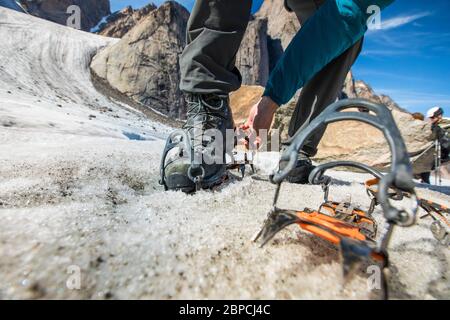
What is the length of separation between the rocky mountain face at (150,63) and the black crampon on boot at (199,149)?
9.43 metres

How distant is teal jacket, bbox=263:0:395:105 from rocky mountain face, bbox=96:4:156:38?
2427 centimetres

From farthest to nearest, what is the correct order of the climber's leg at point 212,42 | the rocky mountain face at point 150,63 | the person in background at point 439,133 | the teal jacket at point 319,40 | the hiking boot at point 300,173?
the rocky mountain face at point 150,63, the person in background at point 439,133, the hiking boot at point 300,173, the climber's leg at point 212,42, the teal jacket at point 319,40

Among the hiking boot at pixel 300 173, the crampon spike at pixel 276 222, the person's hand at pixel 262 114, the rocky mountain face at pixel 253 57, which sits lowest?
the crampon spike at pixel 276 222

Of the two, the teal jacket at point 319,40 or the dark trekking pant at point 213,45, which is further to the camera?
the dark trekking pant at point 213,45

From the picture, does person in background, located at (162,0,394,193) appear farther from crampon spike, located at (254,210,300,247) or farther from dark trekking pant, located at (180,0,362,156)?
crampon spike, located at (254,210,300,247)

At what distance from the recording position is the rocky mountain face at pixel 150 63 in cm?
971

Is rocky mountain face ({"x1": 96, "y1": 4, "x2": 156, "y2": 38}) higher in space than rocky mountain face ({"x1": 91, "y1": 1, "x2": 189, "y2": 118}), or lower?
higher

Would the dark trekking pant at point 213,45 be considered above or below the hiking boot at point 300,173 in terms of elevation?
above

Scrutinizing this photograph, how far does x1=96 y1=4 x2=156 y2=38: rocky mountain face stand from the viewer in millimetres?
22938

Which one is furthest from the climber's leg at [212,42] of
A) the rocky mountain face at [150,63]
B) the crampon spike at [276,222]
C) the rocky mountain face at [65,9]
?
the rocky mountain face at [65,9]

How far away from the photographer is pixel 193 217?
1.97 ft

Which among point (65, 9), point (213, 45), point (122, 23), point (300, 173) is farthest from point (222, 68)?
point (65, 9)

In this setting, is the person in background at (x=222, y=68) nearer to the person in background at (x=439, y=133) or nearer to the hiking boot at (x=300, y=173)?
the hiking boot at (x=300, y=173)

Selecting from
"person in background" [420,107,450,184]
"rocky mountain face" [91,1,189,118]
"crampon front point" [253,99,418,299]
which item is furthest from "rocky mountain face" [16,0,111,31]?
"crampon front point" [253,99,418,299]
